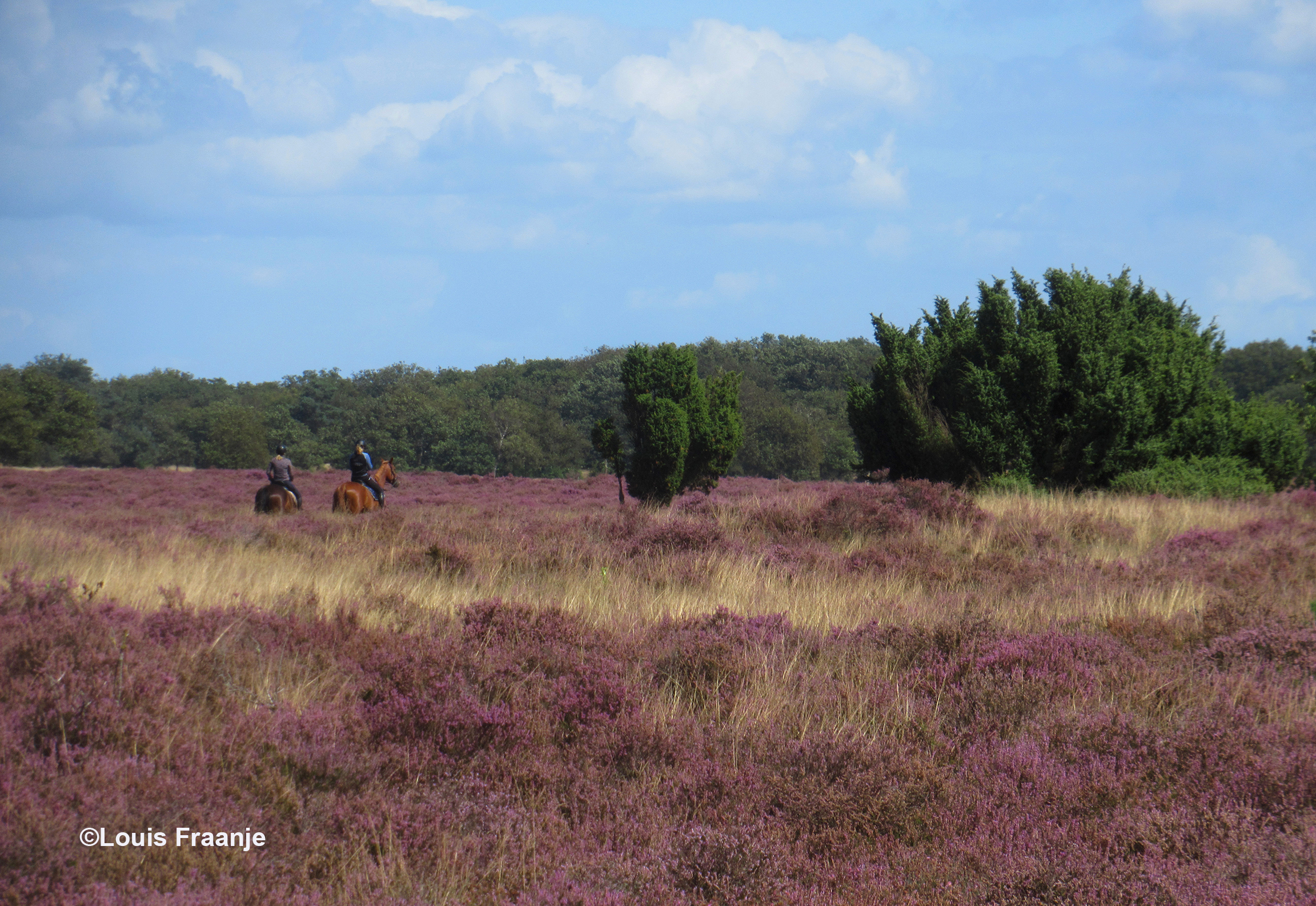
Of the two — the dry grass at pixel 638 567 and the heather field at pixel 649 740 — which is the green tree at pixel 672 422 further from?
the heather field at pixel 649 740

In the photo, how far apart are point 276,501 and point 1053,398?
1694 centimetres

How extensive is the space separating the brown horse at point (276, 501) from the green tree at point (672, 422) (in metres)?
7.48

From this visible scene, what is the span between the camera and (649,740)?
4090mm

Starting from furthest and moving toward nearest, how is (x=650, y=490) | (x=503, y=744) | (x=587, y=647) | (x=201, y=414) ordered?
1. (x=201, y=414)
2. (x=650, y=490)
3. (x=587, y=647)
4. (x=503, y=744)

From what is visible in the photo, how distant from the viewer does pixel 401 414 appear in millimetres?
67000

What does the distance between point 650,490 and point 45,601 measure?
50.5ft

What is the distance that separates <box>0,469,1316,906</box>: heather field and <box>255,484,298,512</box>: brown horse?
1027 cm

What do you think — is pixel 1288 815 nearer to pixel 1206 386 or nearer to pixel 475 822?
pixel 475 822

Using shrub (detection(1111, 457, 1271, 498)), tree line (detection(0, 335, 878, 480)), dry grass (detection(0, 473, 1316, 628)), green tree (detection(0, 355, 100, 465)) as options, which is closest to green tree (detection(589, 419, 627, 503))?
dry grass (detection(0, 473, 1316, 628))

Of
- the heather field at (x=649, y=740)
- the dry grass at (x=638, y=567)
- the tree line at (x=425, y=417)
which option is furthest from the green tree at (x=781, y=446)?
the heather field at (x=649, y=740)

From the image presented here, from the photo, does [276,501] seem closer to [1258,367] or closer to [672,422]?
[672,422]

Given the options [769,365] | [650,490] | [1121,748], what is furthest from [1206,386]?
[769,365]

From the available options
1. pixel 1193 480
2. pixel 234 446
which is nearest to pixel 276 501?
pixel 1193 480

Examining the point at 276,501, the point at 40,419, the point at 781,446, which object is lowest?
the point at 276,501
